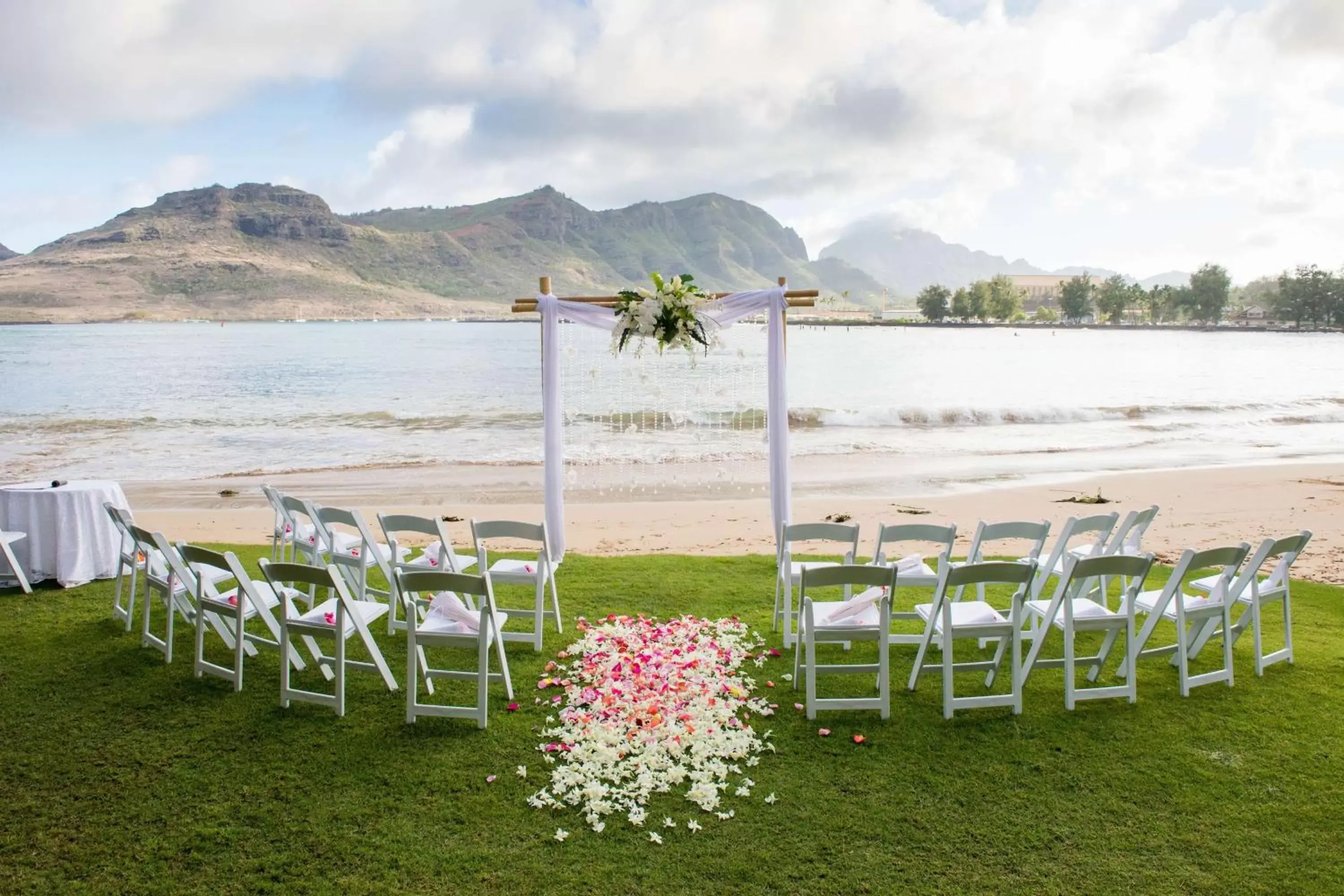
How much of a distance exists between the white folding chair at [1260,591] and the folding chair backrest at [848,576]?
1979 mm

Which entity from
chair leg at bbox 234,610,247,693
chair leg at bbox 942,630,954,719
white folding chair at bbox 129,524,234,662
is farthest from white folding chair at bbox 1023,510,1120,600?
A: white folding chair at bbox 129,524,234,662

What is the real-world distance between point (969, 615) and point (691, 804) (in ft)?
6.02

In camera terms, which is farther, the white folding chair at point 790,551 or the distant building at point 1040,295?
the distant building at point 1040,295

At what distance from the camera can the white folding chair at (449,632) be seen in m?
3.77

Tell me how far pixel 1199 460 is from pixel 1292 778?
1279 cm

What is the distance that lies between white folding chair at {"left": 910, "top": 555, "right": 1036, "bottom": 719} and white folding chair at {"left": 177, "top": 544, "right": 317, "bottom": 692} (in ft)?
10.9

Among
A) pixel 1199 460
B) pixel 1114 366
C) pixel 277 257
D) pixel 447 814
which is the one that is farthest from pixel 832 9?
pixel 277 257

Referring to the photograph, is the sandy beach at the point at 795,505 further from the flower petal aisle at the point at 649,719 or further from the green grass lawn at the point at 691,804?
the green grass lawn at the point at 691,804

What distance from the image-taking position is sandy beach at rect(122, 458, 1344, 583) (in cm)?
848

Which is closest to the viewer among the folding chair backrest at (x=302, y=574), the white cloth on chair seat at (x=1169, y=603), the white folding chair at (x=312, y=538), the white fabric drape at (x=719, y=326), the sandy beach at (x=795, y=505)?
the folding chair backrest at (x=302, y=574)

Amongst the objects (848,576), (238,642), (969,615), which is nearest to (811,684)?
(848,576)

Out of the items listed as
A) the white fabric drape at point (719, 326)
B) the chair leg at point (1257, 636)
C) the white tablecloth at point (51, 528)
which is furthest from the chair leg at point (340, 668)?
the chair leg at point (1257, 636)

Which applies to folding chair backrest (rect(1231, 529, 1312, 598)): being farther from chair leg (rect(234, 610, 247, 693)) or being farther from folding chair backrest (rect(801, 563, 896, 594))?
chair leg (rect(234, 610, 247, 693))

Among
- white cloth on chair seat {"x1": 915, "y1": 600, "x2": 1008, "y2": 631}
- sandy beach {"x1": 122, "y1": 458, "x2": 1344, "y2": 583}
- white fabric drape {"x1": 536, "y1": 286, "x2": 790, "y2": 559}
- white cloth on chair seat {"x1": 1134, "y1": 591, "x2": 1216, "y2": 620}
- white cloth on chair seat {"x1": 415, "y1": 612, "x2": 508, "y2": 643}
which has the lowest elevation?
sandy beach {"x1": 122, "y1": 458, "x2": 1344, "y2": 583}
